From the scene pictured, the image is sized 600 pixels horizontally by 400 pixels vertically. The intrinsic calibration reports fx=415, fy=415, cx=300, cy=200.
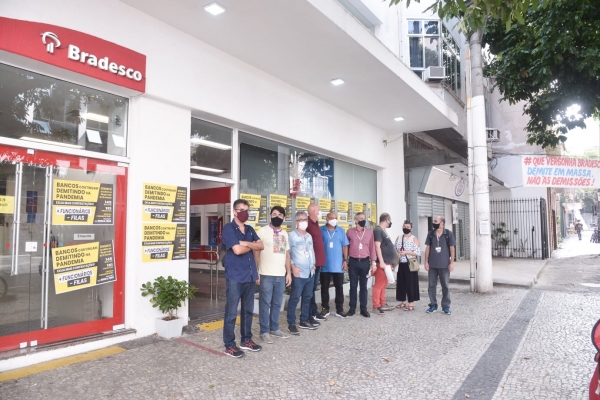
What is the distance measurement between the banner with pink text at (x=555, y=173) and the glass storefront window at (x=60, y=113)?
38.2 ft

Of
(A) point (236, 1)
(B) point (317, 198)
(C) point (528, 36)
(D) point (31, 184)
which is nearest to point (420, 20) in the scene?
(C) point (528, 36)

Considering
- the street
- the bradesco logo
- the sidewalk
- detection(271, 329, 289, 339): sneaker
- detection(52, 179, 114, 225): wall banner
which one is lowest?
the street

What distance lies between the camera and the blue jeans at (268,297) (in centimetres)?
555

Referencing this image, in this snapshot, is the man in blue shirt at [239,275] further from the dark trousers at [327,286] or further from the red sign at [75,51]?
the red sign at [75,51]

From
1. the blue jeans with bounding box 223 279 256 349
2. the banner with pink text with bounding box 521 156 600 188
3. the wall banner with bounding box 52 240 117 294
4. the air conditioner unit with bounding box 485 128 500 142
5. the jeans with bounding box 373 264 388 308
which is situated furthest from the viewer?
the air conditioner unit with bounding box 485 128 500 142

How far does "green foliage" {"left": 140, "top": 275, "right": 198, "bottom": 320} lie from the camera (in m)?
5.54

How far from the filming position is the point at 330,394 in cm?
387

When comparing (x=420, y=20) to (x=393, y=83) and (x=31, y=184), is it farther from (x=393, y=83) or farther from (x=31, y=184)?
(x=31, y=184)

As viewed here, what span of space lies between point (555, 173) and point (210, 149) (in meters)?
10.9

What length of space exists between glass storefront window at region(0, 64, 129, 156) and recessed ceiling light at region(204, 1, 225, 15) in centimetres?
168

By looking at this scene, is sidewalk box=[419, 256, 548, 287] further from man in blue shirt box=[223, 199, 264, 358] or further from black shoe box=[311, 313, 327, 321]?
man in blue shirt box=[223, 199, 264, 358]

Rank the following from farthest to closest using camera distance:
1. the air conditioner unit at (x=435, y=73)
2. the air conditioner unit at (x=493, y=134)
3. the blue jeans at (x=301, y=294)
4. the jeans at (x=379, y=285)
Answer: the air conditioner unit at (x=493, y=134), the air conditioner unit at (x=435, y=73), the jeans at (x=379, y=285), the blue jeans at (x=301, y=294)

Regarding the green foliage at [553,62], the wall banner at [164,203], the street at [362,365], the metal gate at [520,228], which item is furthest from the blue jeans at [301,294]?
the metal gate at [520,228]

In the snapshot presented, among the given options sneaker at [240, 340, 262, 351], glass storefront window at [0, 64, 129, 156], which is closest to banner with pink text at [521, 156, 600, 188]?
sneaker at [240, 340, 262, 351]
